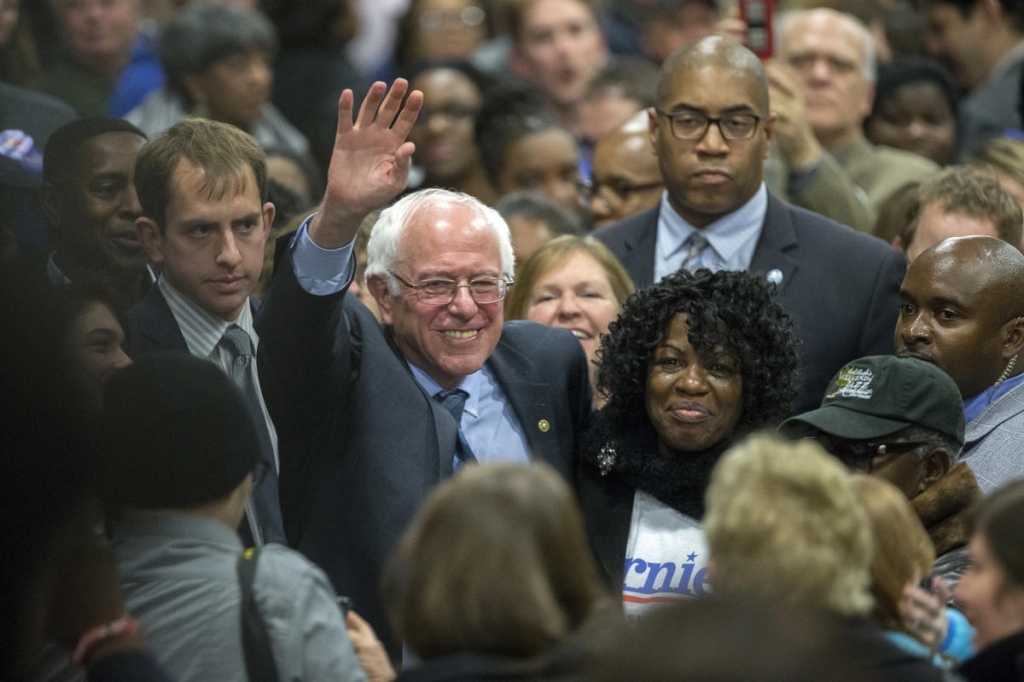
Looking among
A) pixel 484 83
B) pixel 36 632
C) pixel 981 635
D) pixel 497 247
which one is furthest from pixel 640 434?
pixel 484 83

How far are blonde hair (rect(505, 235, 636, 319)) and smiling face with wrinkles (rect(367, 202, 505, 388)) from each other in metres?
0.89

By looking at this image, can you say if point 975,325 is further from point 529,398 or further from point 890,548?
point 890,548

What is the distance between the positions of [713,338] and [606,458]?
1.47 ft

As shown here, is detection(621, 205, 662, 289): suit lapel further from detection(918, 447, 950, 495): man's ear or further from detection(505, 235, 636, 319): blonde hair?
detection(918, 447, 950, 495): man's ear

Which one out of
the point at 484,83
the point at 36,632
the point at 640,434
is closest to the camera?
the point at 36,632

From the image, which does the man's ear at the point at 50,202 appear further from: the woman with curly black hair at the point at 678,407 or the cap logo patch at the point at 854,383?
the cap logo patch at the point at 854,383

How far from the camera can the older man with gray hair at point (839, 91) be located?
21.9ft

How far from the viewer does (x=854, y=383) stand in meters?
3.82

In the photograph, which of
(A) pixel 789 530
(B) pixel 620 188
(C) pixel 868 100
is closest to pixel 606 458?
(A) pixel 789 530

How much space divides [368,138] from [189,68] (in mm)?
3009

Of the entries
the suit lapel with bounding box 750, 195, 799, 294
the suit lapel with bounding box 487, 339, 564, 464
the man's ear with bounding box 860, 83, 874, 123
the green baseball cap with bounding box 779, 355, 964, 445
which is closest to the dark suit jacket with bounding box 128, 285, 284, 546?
the suit lapel with bounding box 487, 339, 564, 464

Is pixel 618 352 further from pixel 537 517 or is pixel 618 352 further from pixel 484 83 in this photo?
pixel 484 83

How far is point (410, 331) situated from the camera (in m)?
4.23

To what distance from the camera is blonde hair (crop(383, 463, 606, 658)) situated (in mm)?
2568
